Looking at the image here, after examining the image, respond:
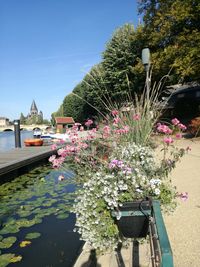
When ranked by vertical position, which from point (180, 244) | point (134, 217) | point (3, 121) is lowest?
point (180, 244)

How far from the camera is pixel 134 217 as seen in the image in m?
2.64

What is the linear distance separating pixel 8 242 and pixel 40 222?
989 mm

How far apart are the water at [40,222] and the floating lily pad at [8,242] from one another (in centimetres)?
3

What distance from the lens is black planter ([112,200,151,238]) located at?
2629 millimetres

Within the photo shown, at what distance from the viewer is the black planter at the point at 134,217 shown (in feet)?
8.63

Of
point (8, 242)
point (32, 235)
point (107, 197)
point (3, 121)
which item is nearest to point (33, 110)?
point (3, 121)

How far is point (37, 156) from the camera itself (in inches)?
518

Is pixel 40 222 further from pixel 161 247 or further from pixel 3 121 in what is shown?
pixel 3 121

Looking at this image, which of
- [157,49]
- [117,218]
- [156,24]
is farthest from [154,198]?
[157,49]

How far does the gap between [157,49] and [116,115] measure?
1801 centimetres

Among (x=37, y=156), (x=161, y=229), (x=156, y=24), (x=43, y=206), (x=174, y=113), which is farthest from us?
(x=174, y=113)

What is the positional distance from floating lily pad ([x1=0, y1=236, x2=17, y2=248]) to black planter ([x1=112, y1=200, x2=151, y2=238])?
2.70 m

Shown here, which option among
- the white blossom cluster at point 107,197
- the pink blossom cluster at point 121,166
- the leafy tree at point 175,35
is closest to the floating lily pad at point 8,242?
the white blossom cluster at point 107,197

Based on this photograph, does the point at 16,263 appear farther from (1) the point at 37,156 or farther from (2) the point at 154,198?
(1) the point at 37,156
